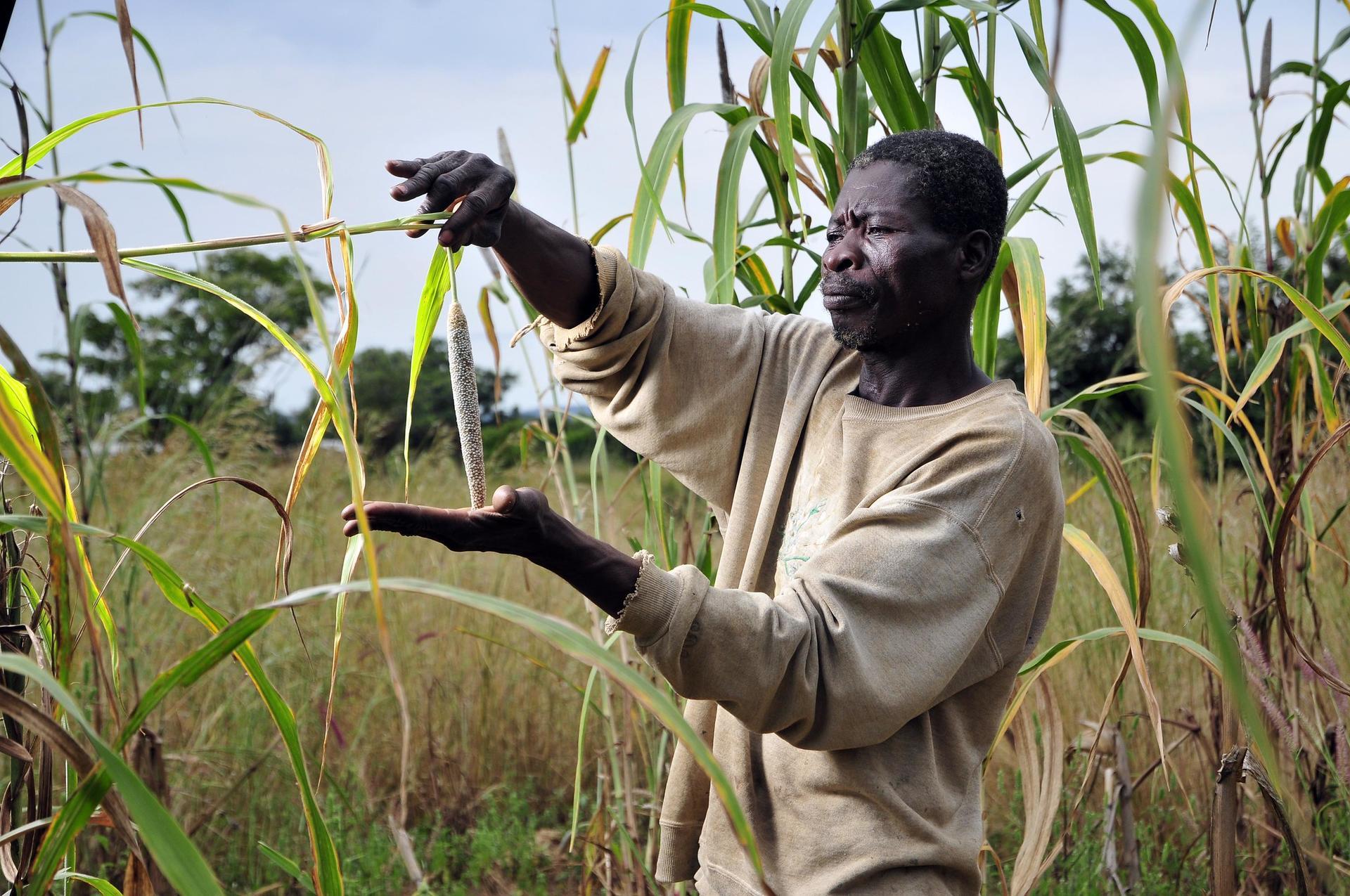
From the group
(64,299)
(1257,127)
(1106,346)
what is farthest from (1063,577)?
(1106,346)

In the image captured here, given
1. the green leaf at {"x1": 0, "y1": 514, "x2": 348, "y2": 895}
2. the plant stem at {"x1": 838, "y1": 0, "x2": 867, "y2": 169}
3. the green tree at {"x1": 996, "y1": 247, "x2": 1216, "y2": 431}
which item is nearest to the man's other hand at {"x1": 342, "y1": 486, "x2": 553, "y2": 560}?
the green leaf at {"x1": 0, "y1": 514, "x2": 348, "y2": 895}

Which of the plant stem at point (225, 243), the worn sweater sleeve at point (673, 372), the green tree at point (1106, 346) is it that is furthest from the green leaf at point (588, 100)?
the green tree at point (1106, 346)

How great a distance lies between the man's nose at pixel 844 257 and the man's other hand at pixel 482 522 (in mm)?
426

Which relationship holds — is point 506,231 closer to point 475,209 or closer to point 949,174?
point 475,209

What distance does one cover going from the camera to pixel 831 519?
3.60 ft

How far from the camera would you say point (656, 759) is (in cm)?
164

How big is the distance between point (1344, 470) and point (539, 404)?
5.07 ft

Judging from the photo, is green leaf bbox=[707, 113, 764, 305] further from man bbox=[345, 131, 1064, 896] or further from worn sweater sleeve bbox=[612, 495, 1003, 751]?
worn sweater sleeve bbox=[612, 495, 1003, 751]

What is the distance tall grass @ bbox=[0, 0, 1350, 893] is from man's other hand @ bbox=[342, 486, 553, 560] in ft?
0.16

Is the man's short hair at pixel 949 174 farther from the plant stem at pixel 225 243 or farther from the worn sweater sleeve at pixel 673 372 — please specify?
the plant stem at pixel 225 243

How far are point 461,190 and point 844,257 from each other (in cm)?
38

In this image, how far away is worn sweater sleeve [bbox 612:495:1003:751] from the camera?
2.84 ft

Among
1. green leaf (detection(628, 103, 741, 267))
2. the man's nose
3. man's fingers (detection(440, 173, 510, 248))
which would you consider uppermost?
green leaf (detection(628, 103, 741, 267))

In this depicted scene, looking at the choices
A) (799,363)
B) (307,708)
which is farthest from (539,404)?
(307,708)
